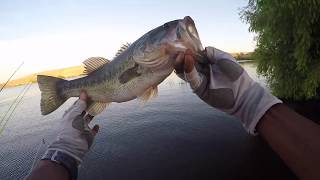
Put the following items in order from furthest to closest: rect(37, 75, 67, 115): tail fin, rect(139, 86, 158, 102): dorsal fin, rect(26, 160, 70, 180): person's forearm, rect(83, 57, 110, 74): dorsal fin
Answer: rect(37, 75, 67, 115): tail fin, rect(83, 57, 110, 74): dorsal fin, rect(139, 86, 158, 102): dorsal fin, rect(26, 160, 70, 180): person's forearm

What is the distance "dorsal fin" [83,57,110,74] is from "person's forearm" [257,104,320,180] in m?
2.96

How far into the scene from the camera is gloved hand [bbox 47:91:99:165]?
138 inches

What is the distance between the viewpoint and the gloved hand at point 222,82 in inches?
117

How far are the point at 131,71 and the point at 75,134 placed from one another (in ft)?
3.93

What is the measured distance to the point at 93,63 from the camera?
4770 millimetres

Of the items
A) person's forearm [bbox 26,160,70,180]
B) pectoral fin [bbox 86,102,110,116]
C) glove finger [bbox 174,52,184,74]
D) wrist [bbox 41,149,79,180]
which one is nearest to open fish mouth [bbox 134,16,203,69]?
glove finger [bbox 174,52,184,74]

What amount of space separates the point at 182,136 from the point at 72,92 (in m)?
14.1

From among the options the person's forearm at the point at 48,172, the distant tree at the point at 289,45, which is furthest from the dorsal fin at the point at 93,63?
the distant tree at the point at 289,45

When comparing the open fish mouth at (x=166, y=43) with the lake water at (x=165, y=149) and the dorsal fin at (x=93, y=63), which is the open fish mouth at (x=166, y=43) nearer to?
the dorsal fin at (x=93, y=63)

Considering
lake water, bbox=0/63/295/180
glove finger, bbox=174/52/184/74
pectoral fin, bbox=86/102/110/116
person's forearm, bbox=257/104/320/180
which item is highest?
glove finger, bbox=174/52/184/74

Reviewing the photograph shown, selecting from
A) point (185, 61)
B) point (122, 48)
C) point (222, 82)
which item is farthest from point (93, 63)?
point (222, 82)

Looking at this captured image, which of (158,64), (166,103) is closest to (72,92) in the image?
(158,64)

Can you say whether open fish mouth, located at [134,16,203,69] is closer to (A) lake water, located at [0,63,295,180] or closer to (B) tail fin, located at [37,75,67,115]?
(B) tail fin, located at [37,75,67,115]

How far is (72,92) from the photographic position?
4773 millimetres
